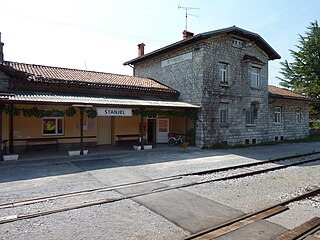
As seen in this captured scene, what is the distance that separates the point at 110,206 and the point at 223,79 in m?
13.4

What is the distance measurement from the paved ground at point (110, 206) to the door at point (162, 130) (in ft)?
23.9

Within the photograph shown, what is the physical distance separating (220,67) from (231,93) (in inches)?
74.3

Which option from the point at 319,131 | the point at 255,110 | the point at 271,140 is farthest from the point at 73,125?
the point at 319,131

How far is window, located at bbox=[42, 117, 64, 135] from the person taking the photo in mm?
13352

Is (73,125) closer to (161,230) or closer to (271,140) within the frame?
(161,230)

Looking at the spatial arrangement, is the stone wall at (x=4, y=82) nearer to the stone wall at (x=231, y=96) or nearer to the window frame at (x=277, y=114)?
the stone wall at (x=231, y=96)

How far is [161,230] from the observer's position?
4.23 meters

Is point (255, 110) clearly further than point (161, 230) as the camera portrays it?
Yes

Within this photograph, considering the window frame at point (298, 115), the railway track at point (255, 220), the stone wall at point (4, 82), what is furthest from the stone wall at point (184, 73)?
the window frame at point (298, 115)

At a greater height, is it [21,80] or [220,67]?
Result: [220,67]

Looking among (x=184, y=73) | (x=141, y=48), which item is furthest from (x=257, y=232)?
(x=141, y=48)

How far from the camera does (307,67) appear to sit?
30.8 m

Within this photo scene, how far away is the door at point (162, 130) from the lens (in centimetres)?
1762

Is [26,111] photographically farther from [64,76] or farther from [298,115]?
[298,115]
